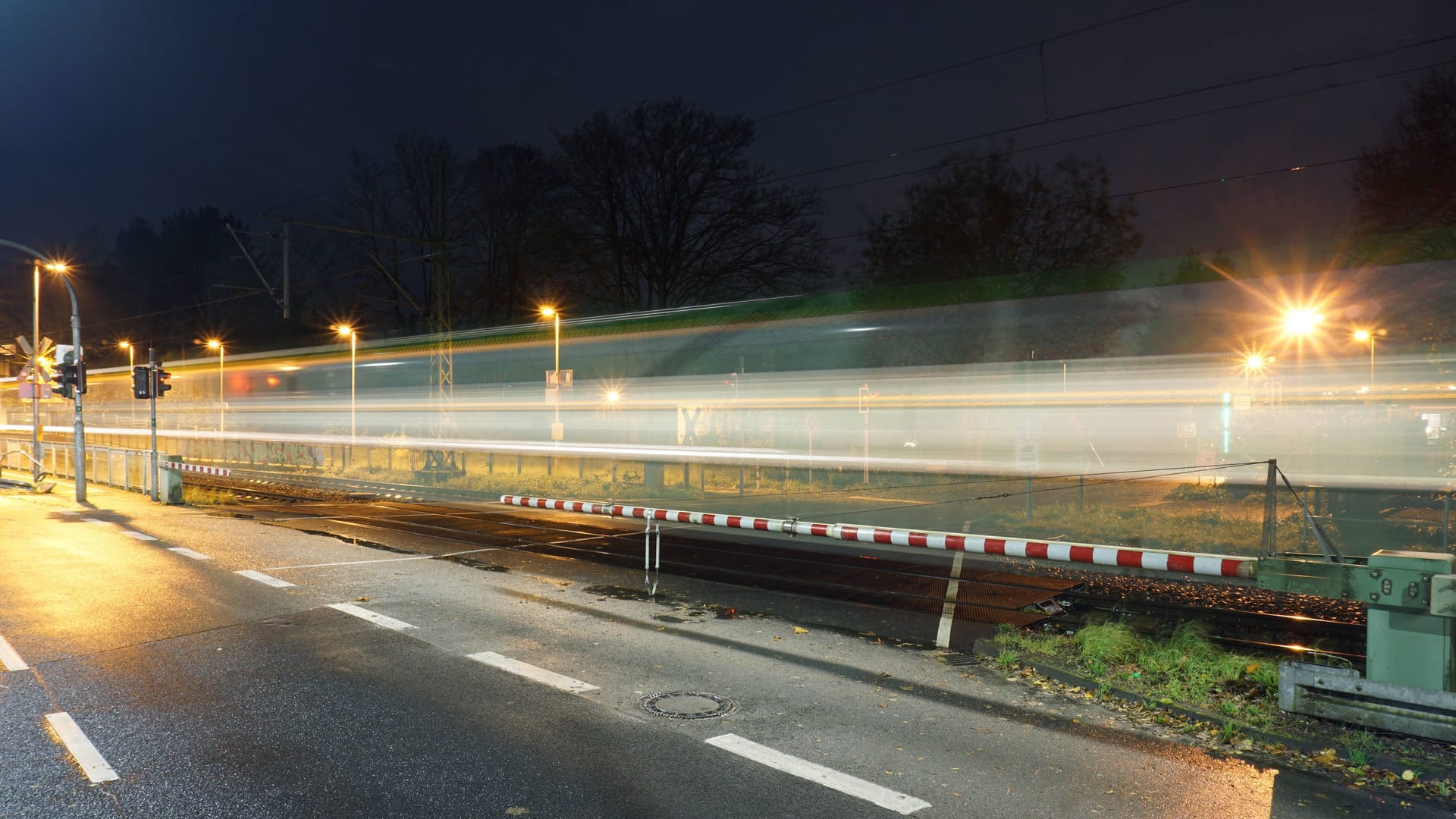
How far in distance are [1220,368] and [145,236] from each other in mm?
79002

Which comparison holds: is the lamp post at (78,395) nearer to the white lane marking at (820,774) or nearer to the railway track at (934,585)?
the railway track at (934,585)

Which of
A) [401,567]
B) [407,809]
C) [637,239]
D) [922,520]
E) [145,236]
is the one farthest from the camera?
[145,236]

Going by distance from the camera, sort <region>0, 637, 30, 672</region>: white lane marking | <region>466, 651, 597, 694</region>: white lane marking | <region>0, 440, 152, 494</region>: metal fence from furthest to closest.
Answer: <region>0, 440, 152, 494</region>: metal fence < <region>0, 637, 30, 672</region>: white lane marking < <region>466, 651, 597, 694</region>: white lane marking

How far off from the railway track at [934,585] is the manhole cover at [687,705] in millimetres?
3362

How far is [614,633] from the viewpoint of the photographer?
7828 millimetres

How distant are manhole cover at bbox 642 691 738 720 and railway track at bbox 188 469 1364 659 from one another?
11.0 feet

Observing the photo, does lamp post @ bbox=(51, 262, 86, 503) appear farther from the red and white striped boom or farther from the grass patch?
the grass patch

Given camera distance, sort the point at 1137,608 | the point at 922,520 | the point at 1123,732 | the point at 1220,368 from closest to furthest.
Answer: the point at 1123,732, the point at 1137,608, the point at 1220,368, the point at 922,520

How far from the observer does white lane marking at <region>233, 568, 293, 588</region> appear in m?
9.91

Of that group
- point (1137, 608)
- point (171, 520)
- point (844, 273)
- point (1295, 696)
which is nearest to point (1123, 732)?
point (1295, 696)

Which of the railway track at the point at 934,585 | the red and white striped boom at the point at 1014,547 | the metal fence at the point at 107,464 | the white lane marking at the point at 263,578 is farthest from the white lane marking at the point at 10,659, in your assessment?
the metal fence at the point at 107,464

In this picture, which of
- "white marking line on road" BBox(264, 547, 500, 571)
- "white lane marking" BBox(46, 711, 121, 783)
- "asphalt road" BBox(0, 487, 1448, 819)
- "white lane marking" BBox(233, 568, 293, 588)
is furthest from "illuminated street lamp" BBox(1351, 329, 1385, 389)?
"white lane marking" BBox(46, 711, 121, 783)

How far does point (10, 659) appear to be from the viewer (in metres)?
6.80

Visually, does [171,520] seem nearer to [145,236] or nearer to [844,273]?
[844,273]
